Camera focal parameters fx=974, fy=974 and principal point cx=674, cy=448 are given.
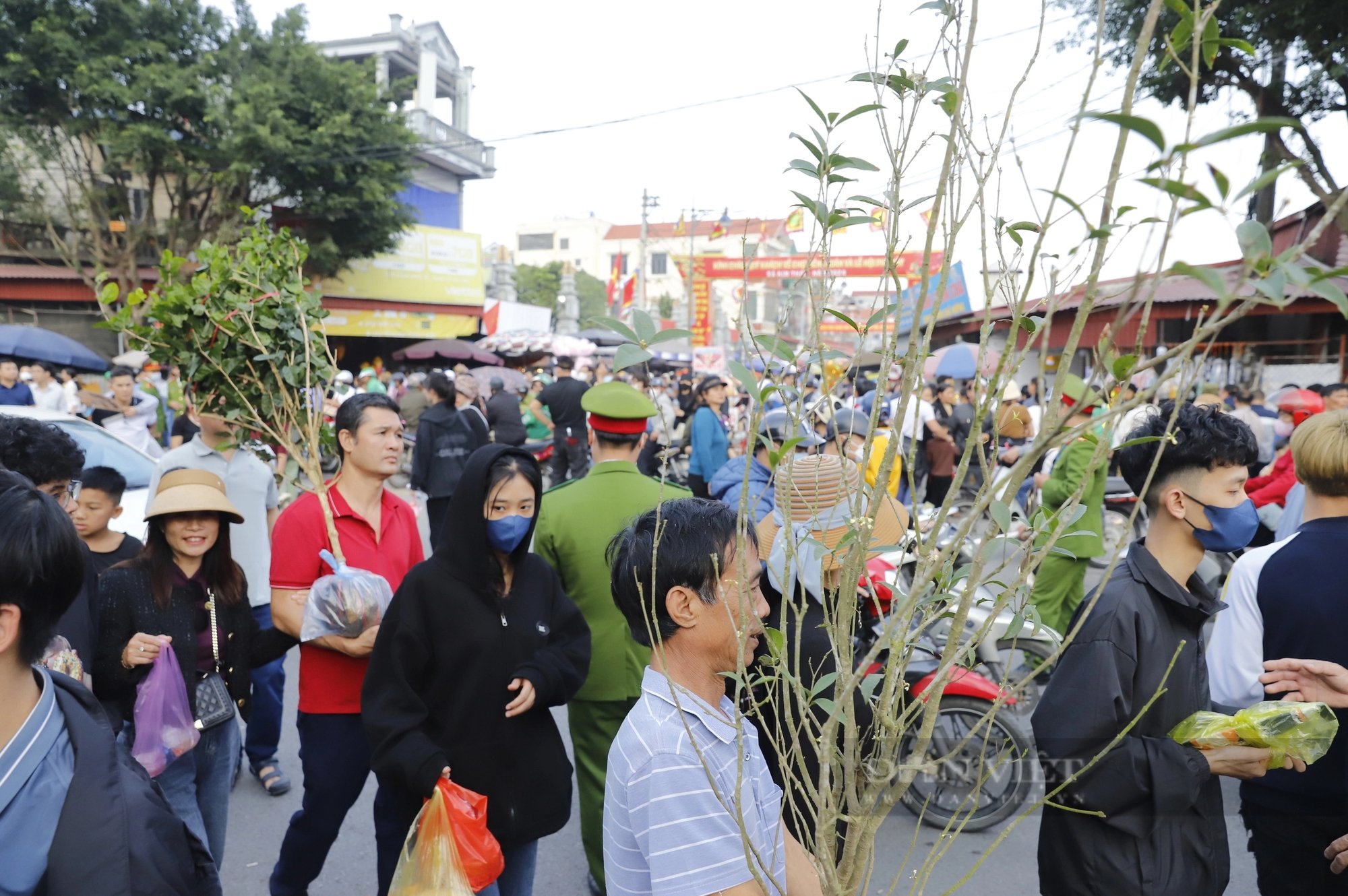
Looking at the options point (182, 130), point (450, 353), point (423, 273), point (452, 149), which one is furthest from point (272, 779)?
point (452, 149)

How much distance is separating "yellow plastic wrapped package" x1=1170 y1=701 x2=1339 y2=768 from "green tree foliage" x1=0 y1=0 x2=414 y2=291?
64.5 ft

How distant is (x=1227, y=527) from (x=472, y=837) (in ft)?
6.58

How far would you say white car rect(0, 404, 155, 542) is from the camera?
5.83 metres

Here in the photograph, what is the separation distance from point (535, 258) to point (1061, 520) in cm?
9181

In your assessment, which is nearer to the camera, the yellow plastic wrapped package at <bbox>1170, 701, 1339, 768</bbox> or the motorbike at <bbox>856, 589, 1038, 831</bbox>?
the yellow plastic wrapped package at <bbox>1170, 701, 1339, 768</bbox>

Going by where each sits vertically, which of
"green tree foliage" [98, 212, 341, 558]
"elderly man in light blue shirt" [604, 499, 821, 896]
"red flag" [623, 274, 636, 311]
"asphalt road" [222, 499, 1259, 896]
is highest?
"red flag" [623, 274, 636, 311]

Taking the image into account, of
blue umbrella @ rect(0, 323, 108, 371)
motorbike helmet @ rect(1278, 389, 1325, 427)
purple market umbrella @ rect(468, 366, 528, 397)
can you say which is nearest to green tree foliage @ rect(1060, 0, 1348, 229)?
motorbike helmet @ rect(1278, 389, 1325, 427)

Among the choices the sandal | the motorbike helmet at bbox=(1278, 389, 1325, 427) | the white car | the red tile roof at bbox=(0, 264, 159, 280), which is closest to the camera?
the sandal

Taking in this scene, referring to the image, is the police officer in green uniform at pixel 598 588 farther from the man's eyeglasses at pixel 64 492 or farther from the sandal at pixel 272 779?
the sandal at pixel 272 779

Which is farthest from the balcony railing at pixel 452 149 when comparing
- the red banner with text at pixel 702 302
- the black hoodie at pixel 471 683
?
the black hoodie at pixel 471 683

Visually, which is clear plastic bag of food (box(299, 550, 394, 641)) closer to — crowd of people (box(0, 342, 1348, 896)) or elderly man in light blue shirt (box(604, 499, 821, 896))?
crowd of people (box(0, 342, 1348, 896))

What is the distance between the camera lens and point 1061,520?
1201 millimetres

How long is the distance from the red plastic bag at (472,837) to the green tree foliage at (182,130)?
733 inches

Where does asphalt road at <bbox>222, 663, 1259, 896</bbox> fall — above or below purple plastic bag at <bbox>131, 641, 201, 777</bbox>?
below
